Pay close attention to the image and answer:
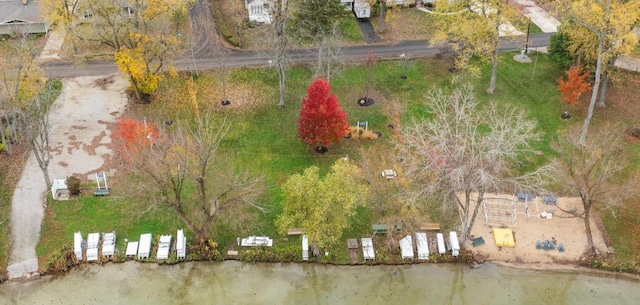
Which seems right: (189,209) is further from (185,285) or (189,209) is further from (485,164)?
(485,164)

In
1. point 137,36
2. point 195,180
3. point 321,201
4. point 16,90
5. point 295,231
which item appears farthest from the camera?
point 137,36

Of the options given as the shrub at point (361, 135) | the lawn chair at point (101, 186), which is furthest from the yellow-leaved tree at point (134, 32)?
the shrub at point (361, 135)

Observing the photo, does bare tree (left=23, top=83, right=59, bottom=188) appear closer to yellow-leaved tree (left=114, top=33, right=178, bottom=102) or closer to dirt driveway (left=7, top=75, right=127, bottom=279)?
dirt driveway (left=7, top=75, right=127, bottom=279)

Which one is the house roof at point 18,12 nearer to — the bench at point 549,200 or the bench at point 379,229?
the bench at point 379,229

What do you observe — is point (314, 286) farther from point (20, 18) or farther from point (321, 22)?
point (20, 18)

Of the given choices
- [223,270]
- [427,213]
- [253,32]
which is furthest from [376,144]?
[253,32]

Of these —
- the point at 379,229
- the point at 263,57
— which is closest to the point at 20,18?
the point at 263,57

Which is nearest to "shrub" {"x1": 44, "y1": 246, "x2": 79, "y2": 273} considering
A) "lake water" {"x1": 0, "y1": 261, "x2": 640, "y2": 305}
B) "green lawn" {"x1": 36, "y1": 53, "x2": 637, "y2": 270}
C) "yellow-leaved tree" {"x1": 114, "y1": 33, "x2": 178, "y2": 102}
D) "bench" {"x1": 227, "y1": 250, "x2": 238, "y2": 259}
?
"lake water" {"x1": 0, "y1": 261, "x2": 640, "y2": 305}
